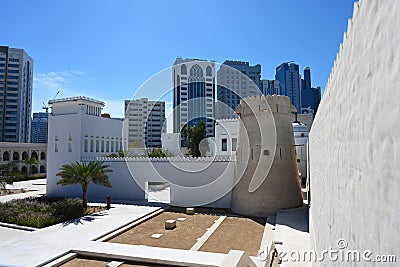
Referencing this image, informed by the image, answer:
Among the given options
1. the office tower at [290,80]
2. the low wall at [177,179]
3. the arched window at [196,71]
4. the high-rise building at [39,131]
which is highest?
the office tower at [290,80]

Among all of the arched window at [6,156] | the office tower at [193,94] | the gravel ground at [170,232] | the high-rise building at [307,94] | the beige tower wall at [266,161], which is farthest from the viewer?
the high-rise building at [307,94]

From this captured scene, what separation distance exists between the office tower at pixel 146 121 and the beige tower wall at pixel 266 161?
64.2m

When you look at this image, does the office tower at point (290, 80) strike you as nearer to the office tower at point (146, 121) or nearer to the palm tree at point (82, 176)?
the office tower at point (146, 121)

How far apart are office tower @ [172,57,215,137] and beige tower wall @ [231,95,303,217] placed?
5068cm

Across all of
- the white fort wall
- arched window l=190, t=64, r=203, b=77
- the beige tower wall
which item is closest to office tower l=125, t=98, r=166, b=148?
arched window l=190, t=64, r=203, b=77

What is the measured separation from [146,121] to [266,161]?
71172 mm

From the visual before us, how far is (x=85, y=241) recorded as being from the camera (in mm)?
9312

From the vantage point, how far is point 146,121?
269 feet

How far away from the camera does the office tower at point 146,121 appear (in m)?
80.1

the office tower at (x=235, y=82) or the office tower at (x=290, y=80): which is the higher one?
the office tower at (x=290, y=80)

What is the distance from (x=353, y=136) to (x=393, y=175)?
866mm

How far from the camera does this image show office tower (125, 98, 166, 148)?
80.1m

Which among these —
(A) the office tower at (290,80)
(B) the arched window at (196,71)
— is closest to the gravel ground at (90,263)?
(B) the arched window at (196,71)

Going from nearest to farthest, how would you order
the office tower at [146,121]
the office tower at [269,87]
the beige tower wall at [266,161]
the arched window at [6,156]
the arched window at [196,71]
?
the beige tower wall at [266,161] → the arched window at [6,156] → the arched window at [196,71] → the office tower at [146,121] → the office tower at [269,87]
